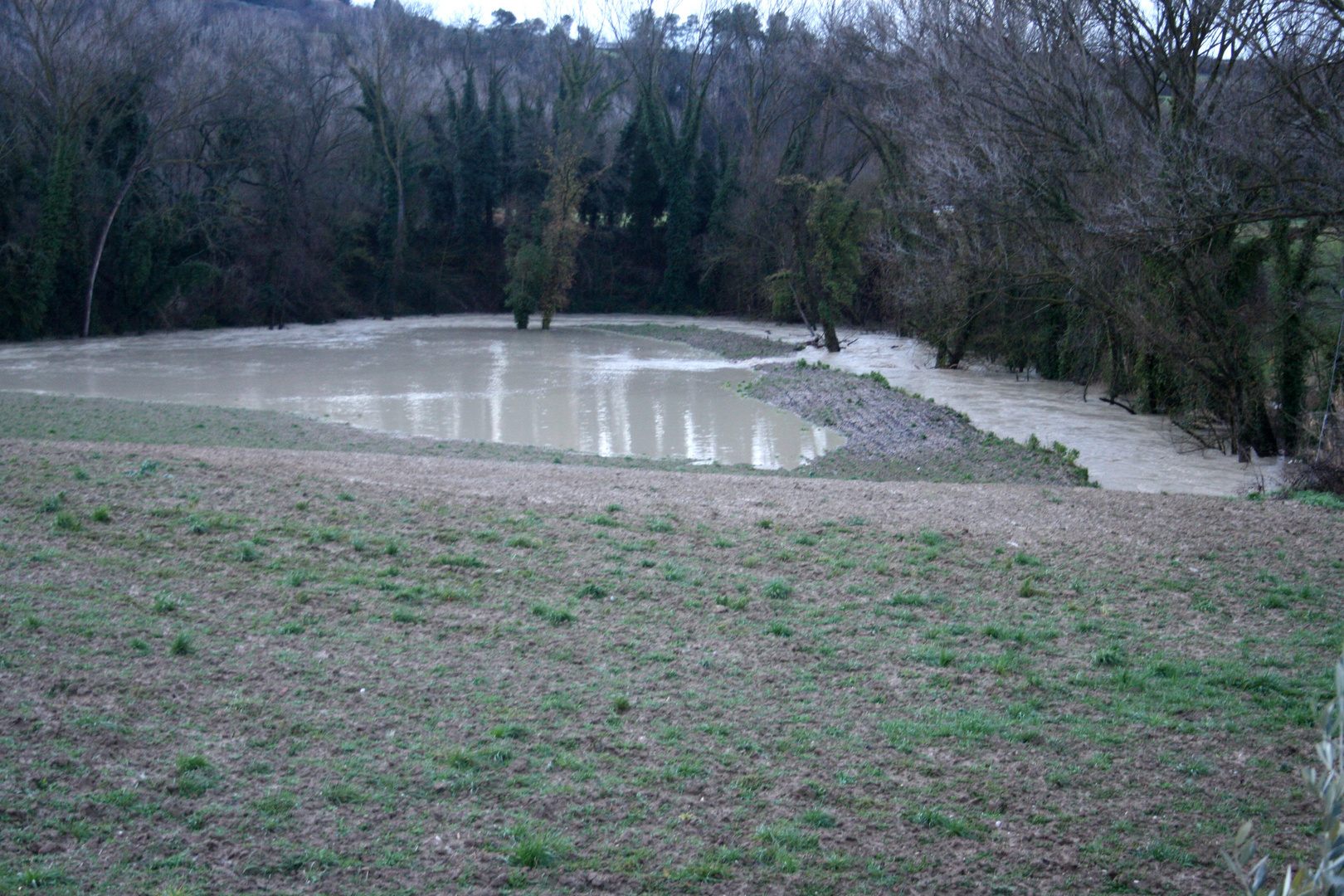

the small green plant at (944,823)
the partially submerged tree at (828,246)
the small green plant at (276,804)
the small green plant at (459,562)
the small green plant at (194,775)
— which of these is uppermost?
the partially submerged tree at (828,246)

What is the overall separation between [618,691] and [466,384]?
78.3 feet

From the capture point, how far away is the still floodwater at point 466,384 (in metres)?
21.0

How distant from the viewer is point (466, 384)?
28.7m

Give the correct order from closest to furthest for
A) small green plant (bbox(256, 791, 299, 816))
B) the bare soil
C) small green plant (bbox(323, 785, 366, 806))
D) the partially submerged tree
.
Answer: the bare soil
small green plant (bbox(256, 791, 299, 816))
small green plant (bbox(323, 785, 366, 806))
the partially submerged tree

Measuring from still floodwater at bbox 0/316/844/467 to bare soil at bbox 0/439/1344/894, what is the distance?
10023 millimetres

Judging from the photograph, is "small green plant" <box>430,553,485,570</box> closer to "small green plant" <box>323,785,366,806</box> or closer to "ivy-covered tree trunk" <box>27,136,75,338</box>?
"small green plant" <box>323,785,366,806</box>

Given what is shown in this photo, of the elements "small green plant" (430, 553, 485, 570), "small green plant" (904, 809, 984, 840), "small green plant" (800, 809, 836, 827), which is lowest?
"small green plant" (904, 809, 984, 840)

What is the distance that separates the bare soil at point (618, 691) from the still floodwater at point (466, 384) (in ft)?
32.9

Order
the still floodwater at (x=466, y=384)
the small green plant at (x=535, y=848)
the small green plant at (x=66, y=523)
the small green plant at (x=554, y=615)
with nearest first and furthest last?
the small green plant at (x=535, y=848) < the small green plant at (x=554, y=615) < the small green plant at (x=66, y=523) < the still floodwater at (x=466, y=384)

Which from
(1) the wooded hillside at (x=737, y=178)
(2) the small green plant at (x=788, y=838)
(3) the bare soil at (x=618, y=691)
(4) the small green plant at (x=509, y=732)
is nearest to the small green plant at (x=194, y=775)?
(3) the bare soil at (x=618, y=691)

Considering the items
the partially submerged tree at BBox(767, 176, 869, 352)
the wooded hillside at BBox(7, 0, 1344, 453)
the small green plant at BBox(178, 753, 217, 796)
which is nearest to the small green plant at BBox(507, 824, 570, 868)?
the small green plant at BBox(178, 753, 217, 796)

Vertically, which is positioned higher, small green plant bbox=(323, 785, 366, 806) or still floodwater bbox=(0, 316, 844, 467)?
still floodwater bbox=(0, 316, 844, 467)

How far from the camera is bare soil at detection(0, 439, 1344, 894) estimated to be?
13.2ft

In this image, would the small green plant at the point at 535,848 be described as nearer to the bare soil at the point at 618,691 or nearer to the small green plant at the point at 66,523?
the bare soil at the point at 618,691
